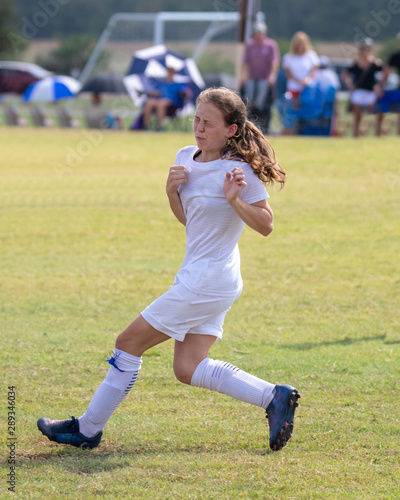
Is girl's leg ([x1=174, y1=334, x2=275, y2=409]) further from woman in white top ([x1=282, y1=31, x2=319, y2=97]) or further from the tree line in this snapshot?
the tree line

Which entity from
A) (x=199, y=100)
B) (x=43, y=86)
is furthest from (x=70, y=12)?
(x=199, y=100)

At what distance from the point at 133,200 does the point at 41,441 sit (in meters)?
7.41

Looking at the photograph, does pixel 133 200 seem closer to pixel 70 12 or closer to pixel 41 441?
pixel 41 441

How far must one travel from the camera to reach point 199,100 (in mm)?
3664

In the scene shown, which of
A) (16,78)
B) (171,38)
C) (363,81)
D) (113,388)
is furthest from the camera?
(16,78)

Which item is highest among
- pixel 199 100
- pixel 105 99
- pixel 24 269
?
pixel 199 100

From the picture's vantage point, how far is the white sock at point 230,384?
3.64 meters

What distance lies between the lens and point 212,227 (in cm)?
361

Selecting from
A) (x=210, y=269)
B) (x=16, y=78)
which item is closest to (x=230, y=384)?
(x=210, y=269)

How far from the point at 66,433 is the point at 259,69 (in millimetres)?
13726

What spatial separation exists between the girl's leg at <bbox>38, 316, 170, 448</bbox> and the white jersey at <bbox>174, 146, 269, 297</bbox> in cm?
30

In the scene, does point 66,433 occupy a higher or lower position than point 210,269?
lower

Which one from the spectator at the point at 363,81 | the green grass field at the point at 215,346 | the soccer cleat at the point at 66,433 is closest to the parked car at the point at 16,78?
the spectator at the point at 363,81

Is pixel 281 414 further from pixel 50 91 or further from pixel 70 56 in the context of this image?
pixel 70 56
